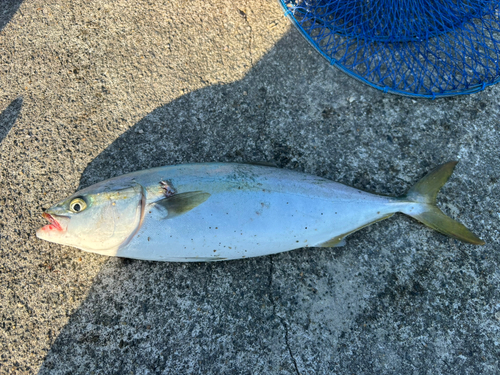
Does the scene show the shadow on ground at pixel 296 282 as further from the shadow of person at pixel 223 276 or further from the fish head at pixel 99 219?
the fish head at pixel 99 219

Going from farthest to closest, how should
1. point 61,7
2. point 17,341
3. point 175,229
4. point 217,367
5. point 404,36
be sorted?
point 61,7 < point 404,36 < point 17,341 < point 217,367 < point 175,229

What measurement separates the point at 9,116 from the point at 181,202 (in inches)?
76.9

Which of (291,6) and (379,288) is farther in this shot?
(291,6)

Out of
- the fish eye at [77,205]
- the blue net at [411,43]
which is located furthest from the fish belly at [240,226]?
the blue net at [411,43]

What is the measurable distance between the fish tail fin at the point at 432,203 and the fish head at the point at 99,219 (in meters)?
1.93

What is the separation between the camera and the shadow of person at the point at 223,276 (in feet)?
6.58

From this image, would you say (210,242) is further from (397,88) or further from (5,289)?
(397,88)

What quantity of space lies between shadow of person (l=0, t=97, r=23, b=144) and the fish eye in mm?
1270

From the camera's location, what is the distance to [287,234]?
6.31 feet

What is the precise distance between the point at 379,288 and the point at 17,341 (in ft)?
8.84

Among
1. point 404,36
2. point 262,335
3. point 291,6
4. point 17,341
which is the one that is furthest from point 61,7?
point 262,335

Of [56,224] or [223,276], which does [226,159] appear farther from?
[56,224]

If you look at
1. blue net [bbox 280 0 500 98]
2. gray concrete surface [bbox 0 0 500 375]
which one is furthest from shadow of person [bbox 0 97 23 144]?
blue net [bbox 280 0 500 98]

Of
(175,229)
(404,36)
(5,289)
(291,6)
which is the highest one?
(291,6)
